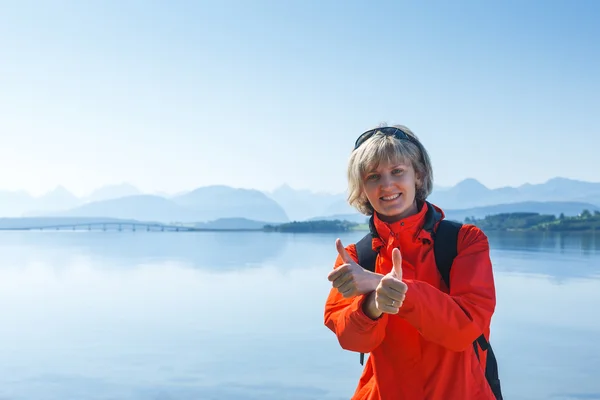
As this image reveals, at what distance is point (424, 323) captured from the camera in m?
1.84

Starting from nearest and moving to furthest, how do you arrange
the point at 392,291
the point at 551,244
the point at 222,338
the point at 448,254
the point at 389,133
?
the point at 392,291 < the point at 448,254 < the point at 389,133 < the point at 222,338 < the point at 551,244

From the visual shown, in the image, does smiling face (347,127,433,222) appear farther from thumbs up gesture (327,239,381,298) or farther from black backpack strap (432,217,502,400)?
thumbs up gesture (327,239,381,298)

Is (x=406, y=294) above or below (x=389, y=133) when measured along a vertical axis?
below

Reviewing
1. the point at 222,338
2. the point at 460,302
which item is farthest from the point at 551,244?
the point at 460,302

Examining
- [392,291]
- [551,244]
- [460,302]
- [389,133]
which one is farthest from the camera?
[551,244]

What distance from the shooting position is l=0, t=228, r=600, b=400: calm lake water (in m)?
6.02

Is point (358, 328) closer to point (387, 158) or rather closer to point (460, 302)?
point (460, 302)

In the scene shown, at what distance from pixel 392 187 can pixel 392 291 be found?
460 millimetres

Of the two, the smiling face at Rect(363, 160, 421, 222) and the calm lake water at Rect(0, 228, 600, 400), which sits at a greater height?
the smiling face at Rect(363, 160, 421, 222)

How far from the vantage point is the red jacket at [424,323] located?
6.09 feet

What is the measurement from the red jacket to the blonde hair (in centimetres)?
13

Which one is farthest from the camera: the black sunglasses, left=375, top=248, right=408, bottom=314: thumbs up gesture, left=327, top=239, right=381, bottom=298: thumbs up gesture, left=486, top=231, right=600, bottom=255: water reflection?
left=486, top=231, right=600, bottom=255: water reflection

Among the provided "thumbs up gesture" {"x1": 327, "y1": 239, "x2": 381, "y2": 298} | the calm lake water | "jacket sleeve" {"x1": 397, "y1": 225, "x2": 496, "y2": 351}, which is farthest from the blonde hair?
the calm lake water

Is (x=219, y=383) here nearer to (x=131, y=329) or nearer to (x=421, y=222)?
(x=131, y=329)
